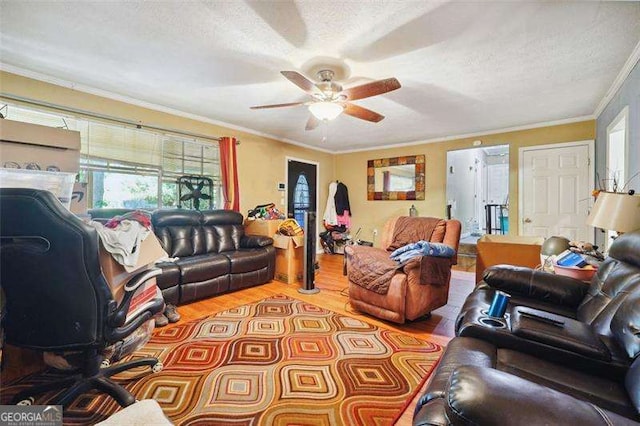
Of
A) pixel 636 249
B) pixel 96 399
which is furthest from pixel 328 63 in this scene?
pixel 96 399

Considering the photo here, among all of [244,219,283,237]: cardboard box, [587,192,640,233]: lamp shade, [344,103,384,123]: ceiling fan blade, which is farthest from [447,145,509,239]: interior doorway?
[587,192,640,233]: lamp shade

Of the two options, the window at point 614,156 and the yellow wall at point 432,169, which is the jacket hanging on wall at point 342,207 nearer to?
the yellow wall at point 432,169

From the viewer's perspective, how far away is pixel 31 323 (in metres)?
1.28

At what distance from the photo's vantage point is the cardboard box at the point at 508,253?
9.73ft

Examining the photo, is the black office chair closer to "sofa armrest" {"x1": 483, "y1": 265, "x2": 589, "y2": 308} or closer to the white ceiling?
the white ceiling

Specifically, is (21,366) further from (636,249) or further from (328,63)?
(636,249)

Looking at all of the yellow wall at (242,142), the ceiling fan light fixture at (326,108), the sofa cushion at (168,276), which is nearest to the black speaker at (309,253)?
the ceiling fan light fixture at (326,108)

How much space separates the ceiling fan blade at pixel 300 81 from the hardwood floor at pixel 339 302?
2.18m

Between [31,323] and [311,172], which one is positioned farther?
[311,172]

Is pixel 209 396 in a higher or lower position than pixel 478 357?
lower

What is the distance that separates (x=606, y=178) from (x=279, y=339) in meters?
4.31

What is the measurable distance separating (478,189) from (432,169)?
3.03 metres

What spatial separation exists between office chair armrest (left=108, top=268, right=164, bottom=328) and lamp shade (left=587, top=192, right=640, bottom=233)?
9.42 feet

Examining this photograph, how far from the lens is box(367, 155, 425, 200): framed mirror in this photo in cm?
564
